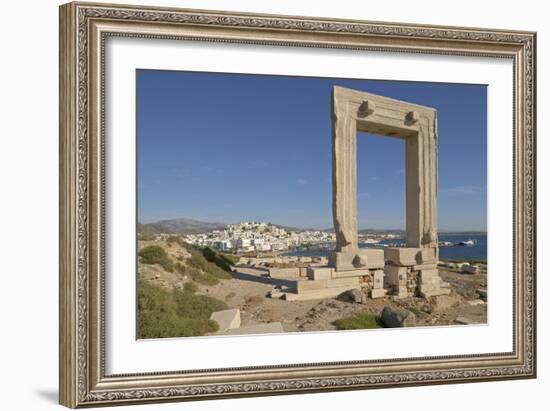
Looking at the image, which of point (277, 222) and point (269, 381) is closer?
point (269, 381)

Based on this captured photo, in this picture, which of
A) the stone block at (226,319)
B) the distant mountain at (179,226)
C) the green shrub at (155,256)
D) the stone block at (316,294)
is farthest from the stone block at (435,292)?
the green shrub at (155,256)

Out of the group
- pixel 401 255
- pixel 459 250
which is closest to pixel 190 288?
pixel 401 255

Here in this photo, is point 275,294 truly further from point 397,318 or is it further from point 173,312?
point 397,318

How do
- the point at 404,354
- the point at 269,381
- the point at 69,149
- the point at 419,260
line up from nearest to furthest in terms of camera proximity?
the point at 69,149
the point at 269,381
the point at 404,354
the point at 419,260

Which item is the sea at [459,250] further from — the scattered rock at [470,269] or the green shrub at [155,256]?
the green shrub at [155,256]

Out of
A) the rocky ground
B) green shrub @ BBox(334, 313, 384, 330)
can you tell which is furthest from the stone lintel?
green shrub @ BBox(334, 313, 384, 330)

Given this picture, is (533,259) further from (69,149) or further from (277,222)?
(69,149)

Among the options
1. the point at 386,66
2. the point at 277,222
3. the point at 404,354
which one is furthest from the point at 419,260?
the point at 386,66
